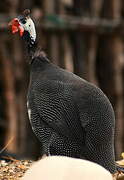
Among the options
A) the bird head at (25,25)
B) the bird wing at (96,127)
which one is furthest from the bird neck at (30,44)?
the bird wing at (96,127)

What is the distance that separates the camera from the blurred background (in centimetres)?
925

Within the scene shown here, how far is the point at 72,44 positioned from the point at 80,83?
15.5 feet

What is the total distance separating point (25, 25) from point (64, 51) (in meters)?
4.21

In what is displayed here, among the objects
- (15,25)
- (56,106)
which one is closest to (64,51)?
(15,25)

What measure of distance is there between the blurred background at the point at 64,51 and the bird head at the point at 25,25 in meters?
3.60

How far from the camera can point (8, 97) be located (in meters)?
9.29

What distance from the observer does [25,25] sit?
5.29 m

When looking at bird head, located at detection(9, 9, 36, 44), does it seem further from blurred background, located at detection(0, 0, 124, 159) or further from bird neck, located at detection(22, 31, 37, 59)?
blurred background, located at detection(0, 0, 124, 159)

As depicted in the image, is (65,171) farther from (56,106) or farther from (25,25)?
(25,25)

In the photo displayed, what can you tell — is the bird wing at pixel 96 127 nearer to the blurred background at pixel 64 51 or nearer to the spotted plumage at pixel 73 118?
the spotted plumage at pixel 73 118

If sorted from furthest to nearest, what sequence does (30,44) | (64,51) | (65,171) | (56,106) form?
(64,51)
(30,44)
(56,106)
(65,171)

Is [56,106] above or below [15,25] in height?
below

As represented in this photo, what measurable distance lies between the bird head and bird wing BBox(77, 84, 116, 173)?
2.16 feet

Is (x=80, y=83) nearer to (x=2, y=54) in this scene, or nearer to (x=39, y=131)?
(x=39, y=131)
